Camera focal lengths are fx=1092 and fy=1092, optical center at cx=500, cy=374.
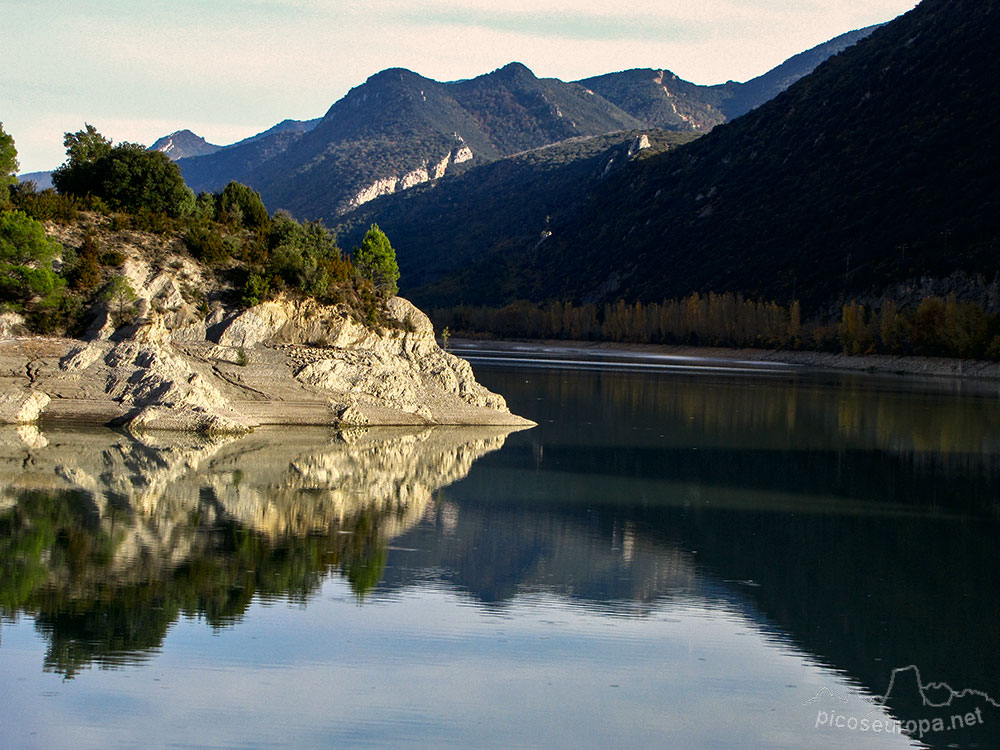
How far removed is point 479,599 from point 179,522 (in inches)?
222

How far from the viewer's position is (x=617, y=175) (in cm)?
18212

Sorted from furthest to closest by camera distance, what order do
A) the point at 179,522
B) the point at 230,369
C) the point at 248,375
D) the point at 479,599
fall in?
1. the point at 248,375
2. the point at 230,369
3. the point at 179,522
4. the point at 479,599

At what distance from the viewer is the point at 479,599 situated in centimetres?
1358

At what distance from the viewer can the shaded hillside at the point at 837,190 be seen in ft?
344

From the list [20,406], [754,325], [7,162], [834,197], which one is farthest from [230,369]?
→ [834,197]

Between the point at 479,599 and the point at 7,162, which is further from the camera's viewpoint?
the point at 7,162

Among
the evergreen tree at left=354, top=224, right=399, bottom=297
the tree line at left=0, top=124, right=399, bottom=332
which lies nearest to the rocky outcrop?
the tree line at left=0, top=124, right=399, bottom=332

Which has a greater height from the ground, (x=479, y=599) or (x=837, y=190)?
(x=837, y=190)

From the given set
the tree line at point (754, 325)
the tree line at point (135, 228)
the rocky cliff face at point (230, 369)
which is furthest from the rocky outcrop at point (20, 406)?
the tree line at point (754, 325)

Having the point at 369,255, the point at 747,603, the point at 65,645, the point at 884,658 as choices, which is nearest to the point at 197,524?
the point at 65,645

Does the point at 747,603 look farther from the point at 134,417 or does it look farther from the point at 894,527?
the point at 134,417

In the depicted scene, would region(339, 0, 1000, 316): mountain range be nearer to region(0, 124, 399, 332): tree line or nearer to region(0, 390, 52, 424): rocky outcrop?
region(0, 124, 399, 332): tree line

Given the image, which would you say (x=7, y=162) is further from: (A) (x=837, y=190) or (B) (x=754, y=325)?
(A) (x=837, y=190)

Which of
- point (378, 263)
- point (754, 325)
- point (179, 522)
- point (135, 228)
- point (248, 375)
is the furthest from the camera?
point (754, 325)
